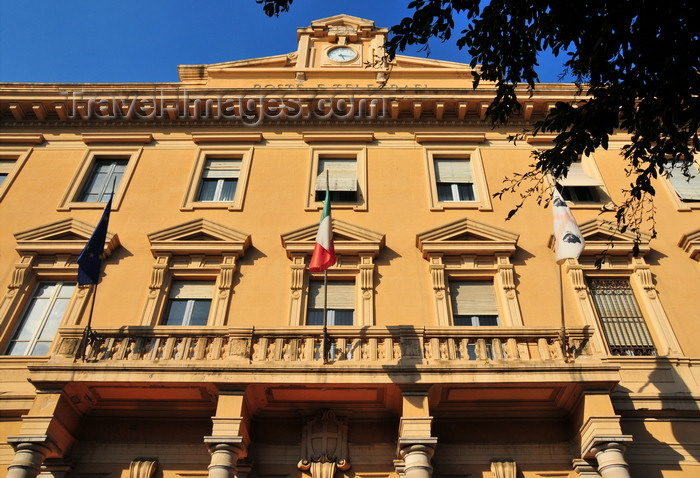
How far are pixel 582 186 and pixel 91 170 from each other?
14368mm

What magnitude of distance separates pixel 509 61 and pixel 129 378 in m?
8.67

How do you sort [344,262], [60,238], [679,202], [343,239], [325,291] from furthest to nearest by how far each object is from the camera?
[679,202], [60,238], [343,239], [344,262], [325,291]

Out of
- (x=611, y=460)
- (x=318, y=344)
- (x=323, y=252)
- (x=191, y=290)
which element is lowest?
(x=611, y=460)

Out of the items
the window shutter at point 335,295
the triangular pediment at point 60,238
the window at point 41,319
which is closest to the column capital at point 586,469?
the window shutter at point 335,295

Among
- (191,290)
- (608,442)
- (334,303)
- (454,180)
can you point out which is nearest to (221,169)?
(191,290)

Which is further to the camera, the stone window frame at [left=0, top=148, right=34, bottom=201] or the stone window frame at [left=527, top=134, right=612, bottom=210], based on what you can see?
the stone window frame at [left=0, top=148, right=34, bottom=201]

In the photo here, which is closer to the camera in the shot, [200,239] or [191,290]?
[191,290]

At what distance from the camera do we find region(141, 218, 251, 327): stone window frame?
14023mm

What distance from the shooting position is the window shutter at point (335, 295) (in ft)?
46.3

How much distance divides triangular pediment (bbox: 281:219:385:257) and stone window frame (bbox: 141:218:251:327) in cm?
118

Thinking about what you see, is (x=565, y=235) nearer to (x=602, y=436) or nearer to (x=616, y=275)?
(x=616, y=275)

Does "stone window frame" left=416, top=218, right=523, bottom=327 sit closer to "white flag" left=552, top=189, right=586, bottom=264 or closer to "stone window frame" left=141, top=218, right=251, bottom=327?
"white flag" left=552, top=189, right=586, bottom=264

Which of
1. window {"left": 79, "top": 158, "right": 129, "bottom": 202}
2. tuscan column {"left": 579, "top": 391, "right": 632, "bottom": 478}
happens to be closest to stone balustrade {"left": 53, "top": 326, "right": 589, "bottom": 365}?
tuscan column {"left": 579, "top": 391, "right": 632, "bottom": 478}

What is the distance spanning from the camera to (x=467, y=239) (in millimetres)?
15117
